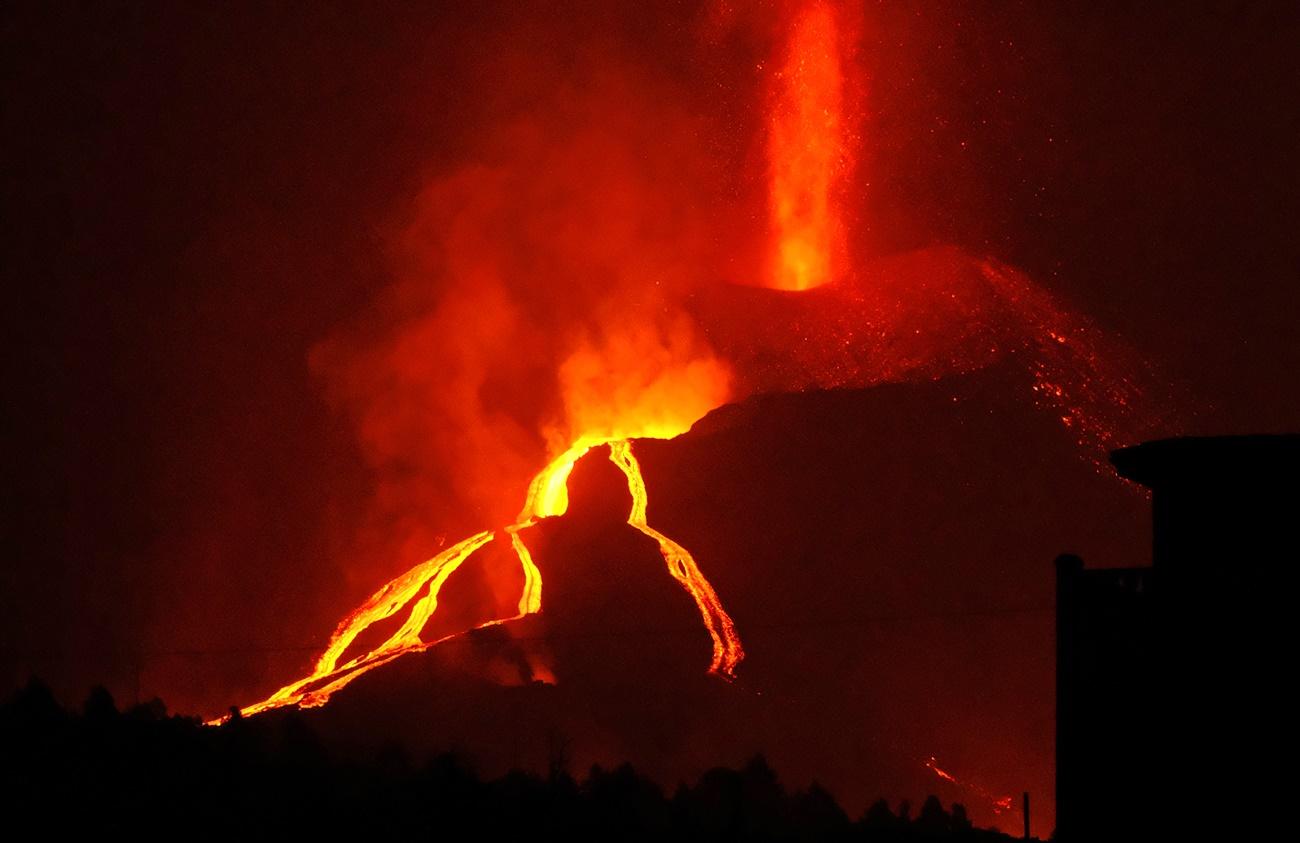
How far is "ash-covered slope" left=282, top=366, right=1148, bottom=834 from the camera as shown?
3056 centimetres

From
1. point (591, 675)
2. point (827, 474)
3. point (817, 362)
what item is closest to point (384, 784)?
point (591, 675)

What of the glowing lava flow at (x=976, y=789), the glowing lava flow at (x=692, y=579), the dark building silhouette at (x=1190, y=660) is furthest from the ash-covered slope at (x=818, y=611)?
the dark building silhouette at (x=1190, y=660)

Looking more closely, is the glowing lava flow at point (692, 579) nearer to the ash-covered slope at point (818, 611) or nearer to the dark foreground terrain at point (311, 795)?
the ash-covered slope at point (818, 611)

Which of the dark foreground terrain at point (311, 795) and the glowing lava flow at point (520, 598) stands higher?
the glowing lava flow at point (520, 598)

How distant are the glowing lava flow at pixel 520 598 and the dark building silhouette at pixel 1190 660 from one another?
16.1 m

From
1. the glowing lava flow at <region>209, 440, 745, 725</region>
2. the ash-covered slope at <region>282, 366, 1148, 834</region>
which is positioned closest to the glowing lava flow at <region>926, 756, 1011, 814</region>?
the ash-covered slope at <region>282, 366, 1148, 834</region>

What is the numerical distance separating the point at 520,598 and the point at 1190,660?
76.5 feet

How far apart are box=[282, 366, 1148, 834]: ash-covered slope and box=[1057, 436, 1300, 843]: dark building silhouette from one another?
13.5 meters

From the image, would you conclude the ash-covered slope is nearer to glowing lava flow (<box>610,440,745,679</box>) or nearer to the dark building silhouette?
glowing lava flow (<box>610,440,745,679</box>)

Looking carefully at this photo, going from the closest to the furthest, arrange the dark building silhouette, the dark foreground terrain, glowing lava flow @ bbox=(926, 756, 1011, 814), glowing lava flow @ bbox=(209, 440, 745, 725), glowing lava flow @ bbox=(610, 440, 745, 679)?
the dark building silhouette, the dark foreground terrain, glowing lava flow @ bbox=(926, 756, 1011, 814), glowing lava flow @ bbox=(209, 440, 745, 725), glowing lava flow @ bbox=(610, 440, 745, 679)

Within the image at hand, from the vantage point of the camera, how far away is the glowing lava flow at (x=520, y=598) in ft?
109

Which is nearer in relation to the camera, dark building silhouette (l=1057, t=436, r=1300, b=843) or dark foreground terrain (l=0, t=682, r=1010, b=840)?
dark building silhouette (l=1057, t=436, r=1300, b=843)

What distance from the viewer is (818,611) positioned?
37.3m

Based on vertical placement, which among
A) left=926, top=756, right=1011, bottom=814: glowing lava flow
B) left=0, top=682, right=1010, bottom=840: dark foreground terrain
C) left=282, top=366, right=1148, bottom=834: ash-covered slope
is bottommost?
left=0, top=682, right=1010, bottom=840: dark foreground terrain
